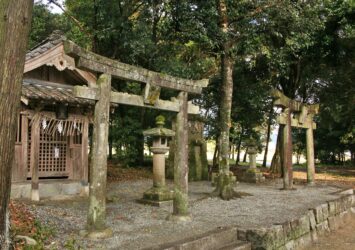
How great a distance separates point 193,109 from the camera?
31.2ft

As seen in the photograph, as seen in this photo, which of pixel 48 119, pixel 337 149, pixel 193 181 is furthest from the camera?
pixel 337 149

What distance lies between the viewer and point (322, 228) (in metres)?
10.8

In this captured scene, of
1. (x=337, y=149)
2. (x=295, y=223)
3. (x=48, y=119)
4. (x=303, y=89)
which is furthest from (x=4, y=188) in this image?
(x=337, y=149)

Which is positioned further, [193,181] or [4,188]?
[193,181]

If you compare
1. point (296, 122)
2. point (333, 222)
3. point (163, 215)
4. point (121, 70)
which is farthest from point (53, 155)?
point (296, 122)

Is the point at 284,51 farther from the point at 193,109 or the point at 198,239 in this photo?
the point at 198,239

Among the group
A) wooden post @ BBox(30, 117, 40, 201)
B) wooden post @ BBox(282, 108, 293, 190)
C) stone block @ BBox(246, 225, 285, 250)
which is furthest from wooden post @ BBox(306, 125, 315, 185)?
wooden post @ BBox(30, 117, 40, 201)

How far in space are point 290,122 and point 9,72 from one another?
12.7 meters

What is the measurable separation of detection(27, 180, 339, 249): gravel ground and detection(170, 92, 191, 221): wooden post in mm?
344

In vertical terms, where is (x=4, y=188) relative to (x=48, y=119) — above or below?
below

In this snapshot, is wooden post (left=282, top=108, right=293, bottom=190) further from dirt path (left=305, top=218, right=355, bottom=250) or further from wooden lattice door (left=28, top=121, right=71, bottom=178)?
wooden lattice door (left=28, top=121, right=71, bottom=178)

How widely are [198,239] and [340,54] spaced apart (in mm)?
16926

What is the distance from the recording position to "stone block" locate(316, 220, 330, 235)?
412 inches

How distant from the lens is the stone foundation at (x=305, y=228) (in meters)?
7.64
